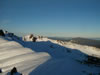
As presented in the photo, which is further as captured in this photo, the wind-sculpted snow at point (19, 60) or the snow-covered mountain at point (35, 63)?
the wind-sculpted snow at point (19, 60)

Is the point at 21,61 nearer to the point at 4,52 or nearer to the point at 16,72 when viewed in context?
the point at 16,72

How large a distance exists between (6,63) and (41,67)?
11.1 feet

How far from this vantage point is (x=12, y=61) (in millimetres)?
8430

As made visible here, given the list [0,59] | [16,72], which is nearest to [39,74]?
[16,72]

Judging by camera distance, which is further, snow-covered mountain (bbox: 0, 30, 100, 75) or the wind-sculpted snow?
the wind-sculpted snow

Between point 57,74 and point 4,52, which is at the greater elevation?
point 4,52

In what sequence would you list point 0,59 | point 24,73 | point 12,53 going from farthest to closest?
point 12,53 < point 0,59 < point 24,73

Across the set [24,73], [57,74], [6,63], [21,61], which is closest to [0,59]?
[6,63]

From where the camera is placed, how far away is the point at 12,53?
10.3 m

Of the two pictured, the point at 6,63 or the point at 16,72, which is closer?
the point at 16,72

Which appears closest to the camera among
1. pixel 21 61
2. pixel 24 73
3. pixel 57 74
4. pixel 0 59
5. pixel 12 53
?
pixel 24 73

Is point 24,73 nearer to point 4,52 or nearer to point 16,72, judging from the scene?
point 16,72

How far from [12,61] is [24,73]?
306 cm

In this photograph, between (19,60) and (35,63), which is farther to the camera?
(19,60)
